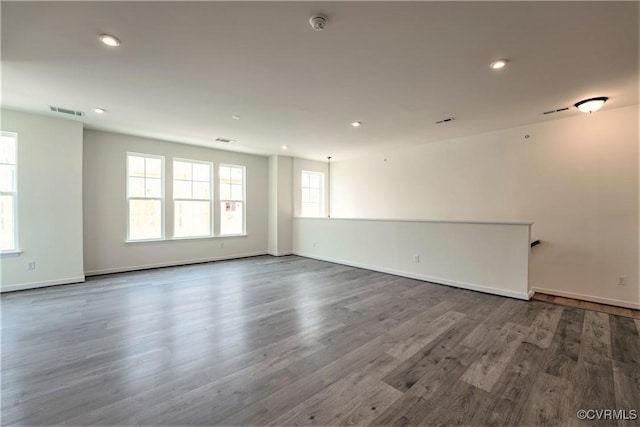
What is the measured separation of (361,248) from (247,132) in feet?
10.9

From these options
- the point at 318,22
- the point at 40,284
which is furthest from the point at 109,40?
the point at 40,284

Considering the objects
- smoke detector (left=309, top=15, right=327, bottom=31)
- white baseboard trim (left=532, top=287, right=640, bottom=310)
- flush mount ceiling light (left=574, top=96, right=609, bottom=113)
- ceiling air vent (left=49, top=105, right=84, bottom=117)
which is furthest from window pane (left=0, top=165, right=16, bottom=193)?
white baseboard trim (left=532, top=287, right=640, bottom=310)

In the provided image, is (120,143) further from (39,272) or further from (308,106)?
(308,106)

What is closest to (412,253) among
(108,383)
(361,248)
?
(361,248)

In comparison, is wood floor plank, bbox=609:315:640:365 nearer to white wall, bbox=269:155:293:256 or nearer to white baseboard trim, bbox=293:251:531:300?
white baseboard trim, bbox=293:251:531:300

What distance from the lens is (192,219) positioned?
251 inches

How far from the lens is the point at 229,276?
5.14 meters

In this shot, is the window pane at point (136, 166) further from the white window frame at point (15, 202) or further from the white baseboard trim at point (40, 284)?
the white baseboard trim at point (40, 284)

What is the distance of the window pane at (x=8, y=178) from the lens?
416 cm

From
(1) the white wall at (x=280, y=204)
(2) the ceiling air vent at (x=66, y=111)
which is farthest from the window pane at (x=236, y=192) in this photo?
(2) the ceiling air vent at (x=66, y=111)

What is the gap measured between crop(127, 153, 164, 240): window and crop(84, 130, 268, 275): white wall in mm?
117

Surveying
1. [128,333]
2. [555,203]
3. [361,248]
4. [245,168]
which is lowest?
[128,333]

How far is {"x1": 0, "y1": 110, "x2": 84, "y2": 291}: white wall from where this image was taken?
4199 millimetres

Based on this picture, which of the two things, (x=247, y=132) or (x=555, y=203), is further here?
(x=247, y=132)
